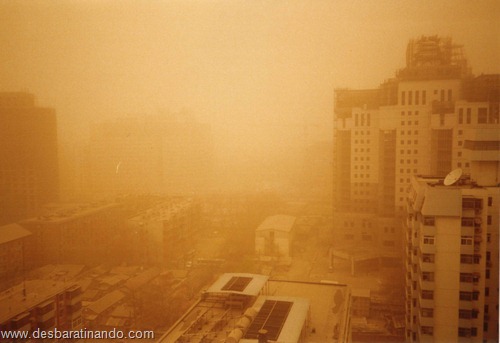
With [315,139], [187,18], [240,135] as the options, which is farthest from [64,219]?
[315,139]

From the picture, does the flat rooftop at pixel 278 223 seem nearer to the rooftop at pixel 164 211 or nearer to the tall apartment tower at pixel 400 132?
the tall apartment tower at pixel 400 132

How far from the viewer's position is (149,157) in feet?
17.1

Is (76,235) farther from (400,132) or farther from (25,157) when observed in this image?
(400,132)

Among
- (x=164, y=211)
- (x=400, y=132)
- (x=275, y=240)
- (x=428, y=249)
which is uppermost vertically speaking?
(x=400, y=132)

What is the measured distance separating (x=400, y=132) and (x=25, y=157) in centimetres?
441

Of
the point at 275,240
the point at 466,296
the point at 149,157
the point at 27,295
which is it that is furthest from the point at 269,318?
the point at 149,157

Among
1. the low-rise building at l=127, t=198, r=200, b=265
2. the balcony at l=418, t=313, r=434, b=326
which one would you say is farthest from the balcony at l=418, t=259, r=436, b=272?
the low-rise building at l=127, t=198, r=200, b=265

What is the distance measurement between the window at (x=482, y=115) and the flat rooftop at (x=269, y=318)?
2344mm

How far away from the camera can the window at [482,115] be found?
449 cm

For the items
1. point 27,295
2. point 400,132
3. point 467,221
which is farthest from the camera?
point 400,132

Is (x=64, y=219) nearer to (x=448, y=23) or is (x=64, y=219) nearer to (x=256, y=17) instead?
(x=256, y=17)

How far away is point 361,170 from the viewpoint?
232 inches

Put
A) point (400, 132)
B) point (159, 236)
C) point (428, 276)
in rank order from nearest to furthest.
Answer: point (428, 276), point (159, 236), point (400, 132)

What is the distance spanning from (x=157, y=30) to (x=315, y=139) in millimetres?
2337
